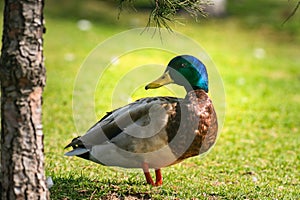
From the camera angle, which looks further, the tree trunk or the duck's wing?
the duck's wing

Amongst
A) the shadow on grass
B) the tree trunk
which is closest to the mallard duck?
the shadow on grass

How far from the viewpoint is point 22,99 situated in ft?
10.2

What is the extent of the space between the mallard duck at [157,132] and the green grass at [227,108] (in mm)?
228

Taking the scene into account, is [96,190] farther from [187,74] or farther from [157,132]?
[187,74]

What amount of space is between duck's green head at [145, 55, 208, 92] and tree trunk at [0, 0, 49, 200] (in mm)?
1427

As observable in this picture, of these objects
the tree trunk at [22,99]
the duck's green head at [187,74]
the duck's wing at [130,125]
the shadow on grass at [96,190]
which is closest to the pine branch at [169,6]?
the duck's green head at [187,74]

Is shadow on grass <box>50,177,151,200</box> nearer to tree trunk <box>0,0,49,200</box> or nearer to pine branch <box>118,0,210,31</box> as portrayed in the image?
tree trunk <box>0,0,49,200</box>

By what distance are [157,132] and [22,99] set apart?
4.05 ft

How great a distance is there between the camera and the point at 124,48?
39.1ft

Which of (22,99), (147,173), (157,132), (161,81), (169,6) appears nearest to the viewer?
(22,99)

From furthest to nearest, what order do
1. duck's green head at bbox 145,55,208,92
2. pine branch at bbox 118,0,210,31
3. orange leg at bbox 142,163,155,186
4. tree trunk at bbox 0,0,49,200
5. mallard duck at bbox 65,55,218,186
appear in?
duck's green head at bbox 145,55,208,92 < orange leg at bbox 142,163,155,186 < mallard duck at bbox 65,55,218,186 < pine branch at bbox 118,0,210,31 < tree trunk at bbox 0,0,49,200

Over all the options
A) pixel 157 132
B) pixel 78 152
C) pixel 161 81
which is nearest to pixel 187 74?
pixel 161 81

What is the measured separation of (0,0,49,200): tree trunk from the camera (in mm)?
3059

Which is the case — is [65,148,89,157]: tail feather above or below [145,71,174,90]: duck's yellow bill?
below
